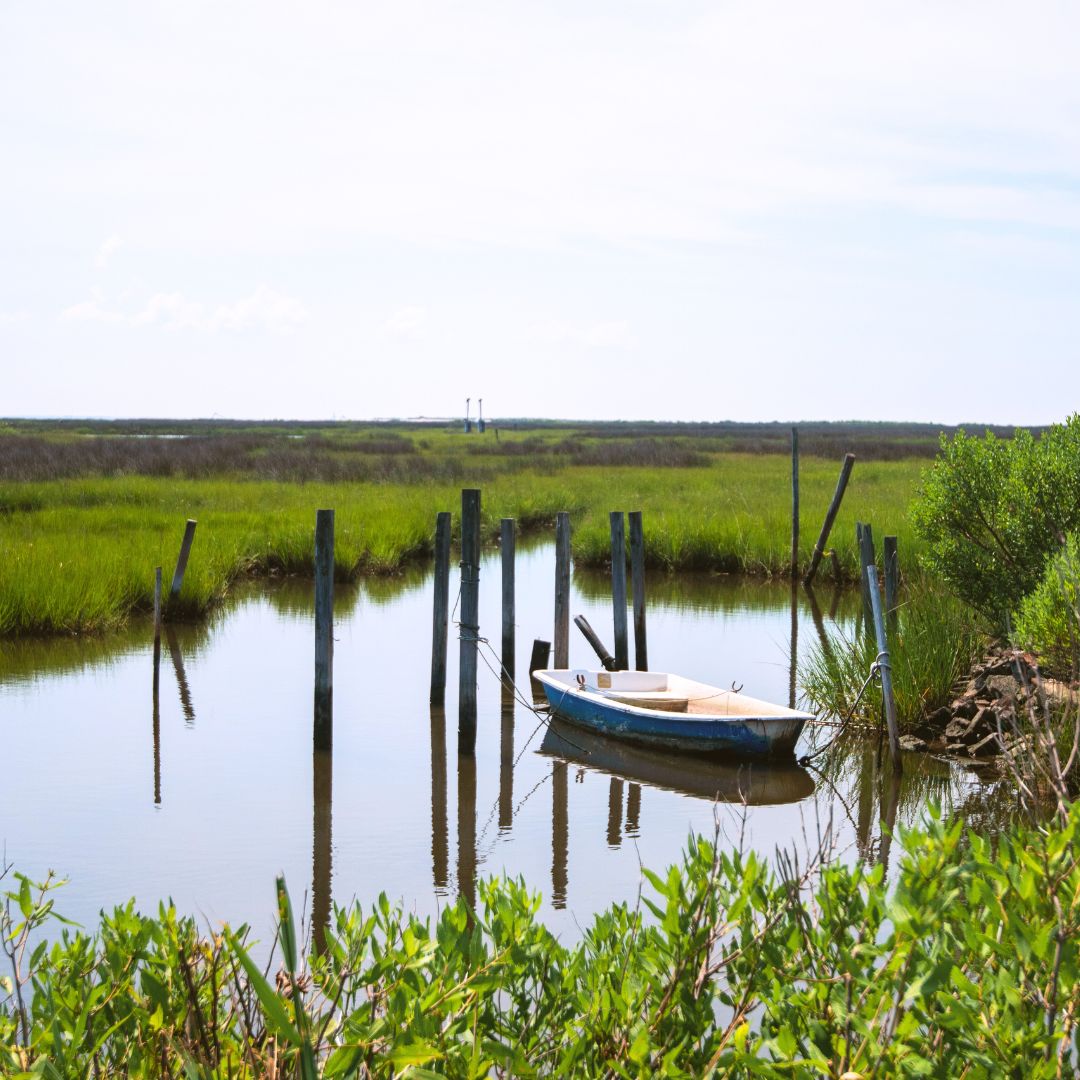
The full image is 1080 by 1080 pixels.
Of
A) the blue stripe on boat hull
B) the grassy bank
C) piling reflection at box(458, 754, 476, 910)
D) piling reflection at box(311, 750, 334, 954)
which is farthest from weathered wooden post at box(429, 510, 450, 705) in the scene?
the grassy bank

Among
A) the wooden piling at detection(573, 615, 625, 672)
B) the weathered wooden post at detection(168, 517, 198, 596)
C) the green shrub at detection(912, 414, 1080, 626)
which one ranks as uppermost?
the green shrub at detection(912, 414, 1080, 626)

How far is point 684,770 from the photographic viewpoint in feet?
38.0

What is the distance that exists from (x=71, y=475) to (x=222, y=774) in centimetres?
2704

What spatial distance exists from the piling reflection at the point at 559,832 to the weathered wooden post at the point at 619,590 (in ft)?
8.85

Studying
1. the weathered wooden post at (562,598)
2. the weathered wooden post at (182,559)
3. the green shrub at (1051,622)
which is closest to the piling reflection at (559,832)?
the weathered wooden post at (562,598)

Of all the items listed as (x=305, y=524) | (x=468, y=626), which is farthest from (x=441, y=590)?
(x=305, y=524)

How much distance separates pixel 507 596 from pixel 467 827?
4187 millimetres

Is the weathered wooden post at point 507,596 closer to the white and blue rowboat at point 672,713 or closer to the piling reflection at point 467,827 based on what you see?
the white and blue rowboat at point 672,713

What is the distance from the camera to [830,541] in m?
24.2

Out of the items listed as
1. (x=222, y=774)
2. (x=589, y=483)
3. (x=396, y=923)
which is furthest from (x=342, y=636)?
(x=589, y=483)

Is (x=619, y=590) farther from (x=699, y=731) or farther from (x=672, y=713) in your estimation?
(x=699, y=731)

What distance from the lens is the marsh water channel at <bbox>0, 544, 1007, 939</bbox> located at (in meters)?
8.80

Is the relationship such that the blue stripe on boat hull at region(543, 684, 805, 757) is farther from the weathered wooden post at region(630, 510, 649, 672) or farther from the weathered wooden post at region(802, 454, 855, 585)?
the weathered wooden post at region(802, 454, 855, 585)

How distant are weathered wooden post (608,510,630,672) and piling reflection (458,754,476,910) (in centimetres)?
319
